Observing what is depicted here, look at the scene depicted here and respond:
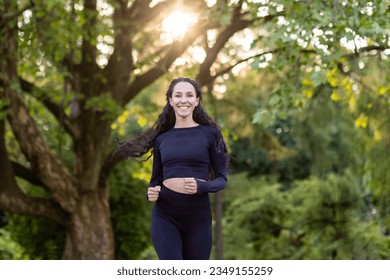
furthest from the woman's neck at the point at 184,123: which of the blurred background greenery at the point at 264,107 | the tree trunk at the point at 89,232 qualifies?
the tree trunk at the point at 89,232

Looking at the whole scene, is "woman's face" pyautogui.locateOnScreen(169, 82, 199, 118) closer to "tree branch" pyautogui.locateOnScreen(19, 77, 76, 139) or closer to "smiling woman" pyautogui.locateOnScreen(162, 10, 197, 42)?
"smiling woman" pyautogui.locateOnScreen(162, 10, 197, 42)

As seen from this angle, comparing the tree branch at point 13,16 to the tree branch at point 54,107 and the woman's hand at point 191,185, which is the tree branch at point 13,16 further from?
the woman's hand at point 191,185

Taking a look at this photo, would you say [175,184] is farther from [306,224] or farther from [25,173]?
[306,224]

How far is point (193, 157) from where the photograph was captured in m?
3.42

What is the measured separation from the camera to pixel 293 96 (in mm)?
8727

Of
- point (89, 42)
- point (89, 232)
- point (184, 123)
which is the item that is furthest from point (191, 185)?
point (89, 42)

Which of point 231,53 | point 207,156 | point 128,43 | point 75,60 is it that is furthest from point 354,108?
point 207,156

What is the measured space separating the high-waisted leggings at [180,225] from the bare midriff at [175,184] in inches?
0.8

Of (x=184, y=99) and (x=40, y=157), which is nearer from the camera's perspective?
(x=184, y=99)

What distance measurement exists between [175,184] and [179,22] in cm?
675

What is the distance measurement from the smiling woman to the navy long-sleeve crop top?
250 inches

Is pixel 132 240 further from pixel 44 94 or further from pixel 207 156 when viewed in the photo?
pixel 207 156

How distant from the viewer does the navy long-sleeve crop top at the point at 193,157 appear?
11.2 ft

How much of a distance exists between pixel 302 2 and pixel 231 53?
6.78 m
